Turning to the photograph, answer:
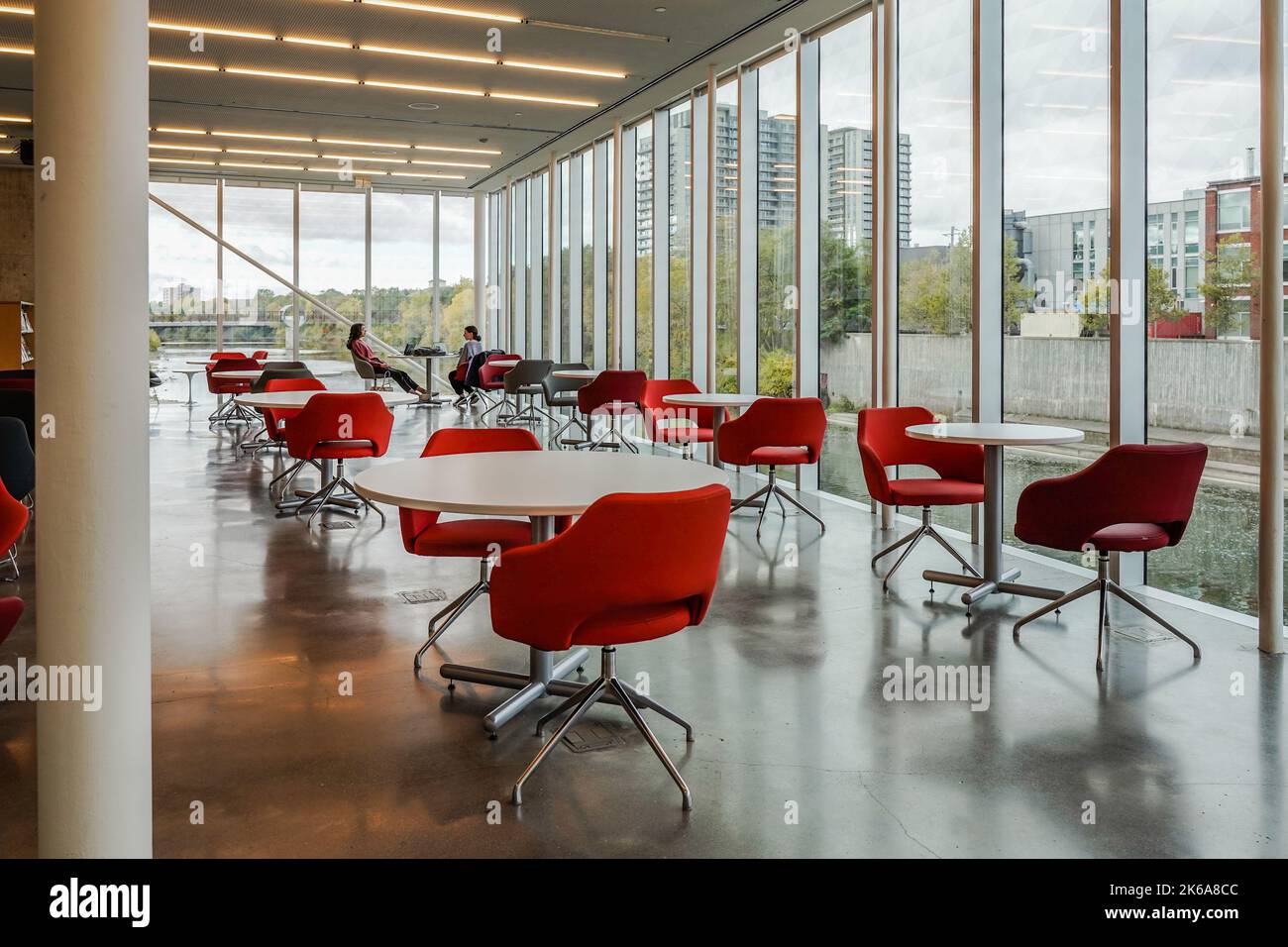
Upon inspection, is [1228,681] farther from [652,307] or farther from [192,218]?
[192,218]

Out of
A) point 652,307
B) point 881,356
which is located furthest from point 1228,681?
point 652,307

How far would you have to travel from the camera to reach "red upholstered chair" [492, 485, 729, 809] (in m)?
2.74

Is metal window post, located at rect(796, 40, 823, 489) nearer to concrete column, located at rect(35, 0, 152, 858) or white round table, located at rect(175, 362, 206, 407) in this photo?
concrete column, located at rect(35, 0, 152, 858)

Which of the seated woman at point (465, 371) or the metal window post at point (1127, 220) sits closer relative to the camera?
the metal window post at point (1127, 220)

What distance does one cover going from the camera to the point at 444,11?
27.3ft

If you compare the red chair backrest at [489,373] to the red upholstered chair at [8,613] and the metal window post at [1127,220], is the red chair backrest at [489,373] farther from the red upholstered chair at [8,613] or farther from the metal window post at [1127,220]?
the red upholstered chair at [8,613]

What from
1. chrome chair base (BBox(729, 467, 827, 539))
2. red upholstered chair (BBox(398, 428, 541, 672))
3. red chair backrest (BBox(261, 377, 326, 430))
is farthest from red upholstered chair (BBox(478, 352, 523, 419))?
red upholstered chair (BBox(398, 428, 541, 672))

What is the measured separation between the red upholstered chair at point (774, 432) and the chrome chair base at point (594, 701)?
346 centimetres

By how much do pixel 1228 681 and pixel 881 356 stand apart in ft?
12.6

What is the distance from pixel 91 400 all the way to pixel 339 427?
5332mm

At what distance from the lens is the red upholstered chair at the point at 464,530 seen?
389 centimetres

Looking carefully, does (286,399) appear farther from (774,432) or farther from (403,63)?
(403,63)

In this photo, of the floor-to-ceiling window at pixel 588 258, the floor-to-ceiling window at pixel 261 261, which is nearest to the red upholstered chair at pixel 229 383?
the floor-to-ceiling window at pixel 588 258

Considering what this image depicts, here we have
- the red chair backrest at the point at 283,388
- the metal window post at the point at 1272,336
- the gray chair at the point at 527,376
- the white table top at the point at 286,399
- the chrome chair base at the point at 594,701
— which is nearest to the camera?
the chrome chair base at the point at 594,701
